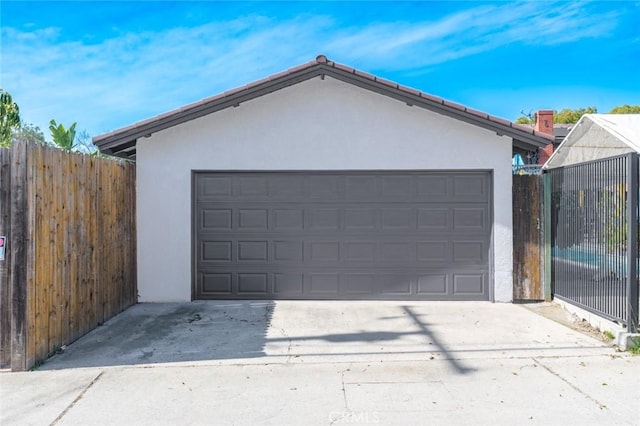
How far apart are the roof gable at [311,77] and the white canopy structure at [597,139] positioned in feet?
5.18

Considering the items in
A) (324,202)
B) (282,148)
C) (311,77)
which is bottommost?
(324,202)

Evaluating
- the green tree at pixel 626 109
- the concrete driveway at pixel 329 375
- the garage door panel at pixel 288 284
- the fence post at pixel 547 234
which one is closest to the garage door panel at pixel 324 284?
the garage door panel at pixel 288 284

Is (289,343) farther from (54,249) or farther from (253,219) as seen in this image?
(253,219)

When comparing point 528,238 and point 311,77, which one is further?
point 528,238

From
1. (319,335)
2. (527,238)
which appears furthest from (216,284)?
(527,238)

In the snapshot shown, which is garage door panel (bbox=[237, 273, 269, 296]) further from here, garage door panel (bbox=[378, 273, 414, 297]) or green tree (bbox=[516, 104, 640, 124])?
green tree (bbox=[516, 104, 640, 124])

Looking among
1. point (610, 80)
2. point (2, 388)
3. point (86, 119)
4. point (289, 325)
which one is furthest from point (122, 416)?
point (610, 80)

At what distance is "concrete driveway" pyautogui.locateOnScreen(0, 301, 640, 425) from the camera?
3.67 metres

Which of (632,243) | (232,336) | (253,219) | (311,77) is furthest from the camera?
(253,219)

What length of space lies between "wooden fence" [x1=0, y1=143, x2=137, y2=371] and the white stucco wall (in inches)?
34.5

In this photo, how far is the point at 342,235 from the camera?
8242 mm

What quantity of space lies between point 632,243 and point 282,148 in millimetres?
5407

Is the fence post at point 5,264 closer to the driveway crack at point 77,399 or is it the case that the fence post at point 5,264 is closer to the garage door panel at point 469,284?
the driveway crack at point 77,399

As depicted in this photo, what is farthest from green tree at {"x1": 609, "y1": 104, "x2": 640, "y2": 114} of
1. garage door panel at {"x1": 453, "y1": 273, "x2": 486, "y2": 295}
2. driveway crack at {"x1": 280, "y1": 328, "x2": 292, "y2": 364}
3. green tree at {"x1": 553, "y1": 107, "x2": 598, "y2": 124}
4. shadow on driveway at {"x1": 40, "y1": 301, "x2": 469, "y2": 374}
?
driveway crack at {"x1": 280, "y1": 328, "x2": 292, "y2": 364}
